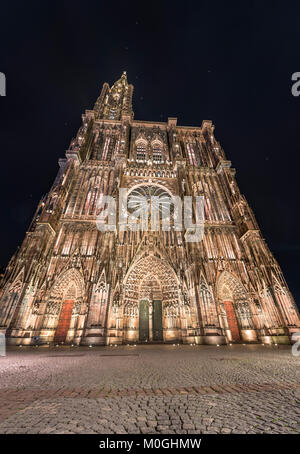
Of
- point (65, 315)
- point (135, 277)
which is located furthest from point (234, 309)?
point (65, 315)

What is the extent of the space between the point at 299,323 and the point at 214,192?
575 inches

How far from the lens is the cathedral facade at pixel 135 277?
44.9 feet

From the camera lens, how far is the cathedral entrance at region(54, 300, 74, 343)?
47.4 feet

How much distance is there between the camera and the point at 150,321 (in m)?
15.8

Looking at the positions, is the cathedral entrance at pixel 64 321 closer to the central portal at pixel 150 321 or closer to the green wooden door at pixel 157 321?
the central portal at pixel 150 321

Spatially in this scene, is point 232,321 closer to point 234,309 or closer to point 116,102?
point 234,309

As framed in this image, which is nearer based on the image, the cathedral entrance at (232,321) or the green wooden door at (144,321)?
the green wooden door at (144,321)

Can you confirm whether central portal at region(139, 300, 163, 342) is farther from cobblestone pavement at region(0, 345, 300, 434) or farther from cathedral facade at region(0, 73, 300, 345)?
cobblestone pavement at region(0, 345, 300, 434)

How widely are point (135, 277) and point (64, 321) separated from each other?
6.50 meters

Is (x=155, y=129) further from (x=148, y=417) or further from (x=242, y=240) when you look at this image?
(x=148, y=417)

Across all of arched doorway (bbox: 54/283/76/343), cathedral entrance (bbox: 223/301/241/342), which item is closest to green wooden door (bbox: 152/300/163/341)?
cathedral entrance (bbox: 223/301/241/342)

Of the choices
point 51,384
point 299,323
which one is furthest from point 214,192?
point 51,384

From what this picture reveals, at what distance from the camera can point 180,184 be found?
69.7ft

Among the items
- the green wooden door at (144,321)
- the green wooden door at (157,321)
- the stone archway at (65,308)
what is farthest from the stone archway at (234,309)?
the stone archway at (65,308)
